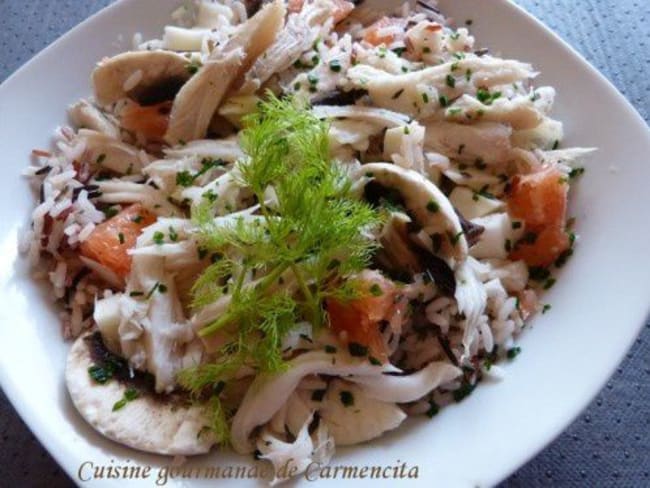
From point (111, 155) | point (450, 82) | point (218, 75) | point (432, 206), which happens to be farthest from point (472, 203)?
point (111, 155)

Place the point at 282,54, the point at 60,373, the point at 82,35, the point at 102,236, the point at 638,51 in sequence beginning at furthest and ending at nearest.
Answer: the point at 638,51, the point at 82,35, the point at 282,54, the point at 102,236, the point at 60,373

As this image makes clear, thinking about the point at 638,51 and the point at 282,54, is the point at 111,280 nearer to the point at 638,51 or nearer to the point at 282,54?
the point at 282,54

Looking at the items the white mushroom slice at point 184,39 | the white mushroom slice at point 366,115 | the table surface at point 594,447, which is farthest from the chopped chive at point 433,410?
the white mushroom slice at point 184,39

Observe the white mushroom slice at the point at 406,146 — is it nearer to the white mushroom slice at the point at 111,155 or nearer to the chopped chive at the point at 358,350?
the chopped chive at the point at 358,350

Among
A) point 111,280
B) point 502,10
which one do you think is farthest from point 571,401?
point 502,10

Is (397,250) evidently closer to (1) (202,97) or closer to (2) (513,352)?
(2) (513,352)
